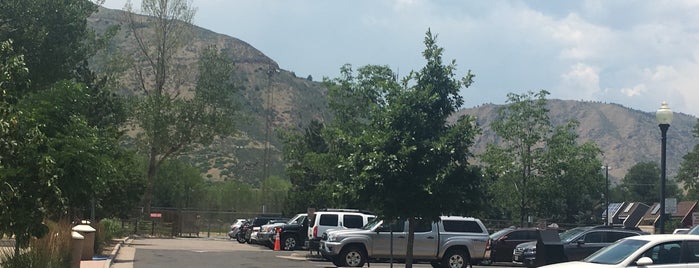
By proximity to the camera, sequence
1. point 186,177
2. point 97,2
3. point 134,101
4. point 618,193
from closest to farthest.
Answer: point 97,2 → point 134,101 → point 186,177 → point 618,193

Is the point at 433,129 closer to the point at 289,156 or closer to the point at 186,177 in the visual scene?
the point at 289,156

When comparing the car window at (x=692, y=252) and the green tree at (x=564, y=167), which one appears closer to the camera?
the car window at (x=692, y=252)

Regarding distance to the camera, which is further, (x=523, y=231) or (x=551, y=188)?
(x=551, y=188)

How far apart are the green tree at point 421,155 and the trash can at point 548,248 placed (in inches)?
91.7

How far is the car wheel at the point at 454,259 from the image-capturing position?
2677 centimetres

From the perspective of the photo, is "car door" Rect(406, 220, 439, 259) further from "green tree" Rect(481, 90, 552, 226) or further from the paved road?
"green tree" Rect(481, 90, 552, 226)

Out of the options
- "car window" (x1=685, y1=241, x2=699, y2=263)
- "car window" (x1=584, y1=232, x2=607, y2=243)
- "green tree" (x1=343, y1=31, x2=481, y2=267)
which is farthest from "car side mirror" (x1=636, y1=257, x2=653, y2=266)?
"car window" (x1=584, y1=232, x2=607, y2=243)

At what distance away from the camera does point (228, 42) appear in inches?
7633

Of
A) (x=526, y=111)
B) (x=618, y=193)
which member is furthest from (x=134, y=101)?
(x=618, y=193)

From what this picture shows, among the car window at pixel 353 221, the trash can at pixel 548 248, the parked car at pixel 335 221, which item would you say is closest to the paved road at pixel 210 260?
the parked car at pixel 335 221

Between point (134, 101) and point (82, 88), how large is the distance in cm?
4103

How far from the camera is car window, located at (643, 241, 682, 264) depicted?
1455cm

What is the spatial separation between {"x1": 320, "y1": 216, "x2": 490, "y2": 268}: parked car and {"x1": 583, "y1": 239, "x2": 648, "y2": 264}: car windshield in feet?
36.9

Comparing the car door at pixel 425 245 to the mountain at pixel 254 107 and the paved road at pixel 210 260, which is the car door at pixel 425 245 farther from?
the mountain at pixel 254 107
